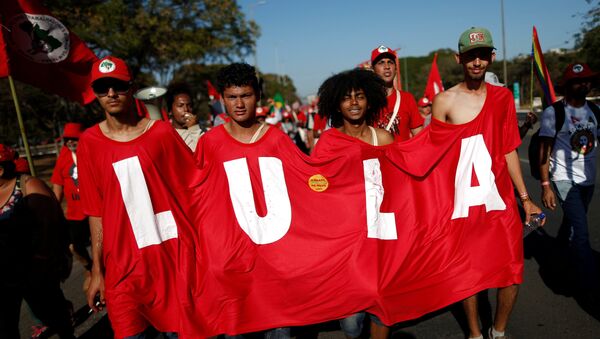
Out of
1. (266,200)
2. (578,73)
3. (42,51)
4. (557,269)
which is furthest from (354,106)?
(42,51)

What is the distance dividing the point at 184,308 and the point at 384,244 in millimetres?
1370

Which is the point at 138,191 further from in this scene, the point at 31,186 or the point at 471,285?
the point at 471,285

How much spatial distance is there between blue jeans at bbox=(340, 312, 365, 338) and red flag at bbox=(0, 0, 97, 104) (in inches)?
126

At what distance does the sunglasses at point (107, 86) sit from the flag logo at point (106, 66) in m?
0.07

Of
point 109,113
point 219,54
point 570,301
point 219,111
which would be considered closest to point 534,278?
point 570,301

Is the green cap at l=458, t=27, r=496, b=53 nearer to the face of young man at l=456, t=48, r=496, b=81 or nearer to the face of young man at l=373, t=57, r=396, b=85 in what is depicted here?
the face of young man at l=456, t=48, r=496, b=81

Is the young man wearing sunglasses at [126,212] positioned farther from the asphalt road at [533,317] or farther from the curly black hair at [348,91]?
the asphalt road at [533,317]

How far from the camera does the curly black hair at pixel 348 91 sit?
10.9 ft

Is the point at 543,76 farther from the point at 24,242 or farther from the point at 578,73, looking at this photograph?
the point at 24,242

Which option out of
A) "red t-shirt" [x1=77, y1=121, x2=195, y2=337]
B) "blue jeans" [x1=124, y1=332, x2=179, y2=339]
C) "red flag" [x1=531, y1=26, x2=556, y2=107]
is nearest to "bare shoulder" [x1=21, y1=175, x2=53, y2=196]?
"red t-shirt" [x1=77, y1=121, x2=195, y2=337]

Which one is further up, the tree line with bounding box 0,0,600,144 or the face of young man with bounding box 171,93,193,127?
the tree line with bounding box 0,0,600,144

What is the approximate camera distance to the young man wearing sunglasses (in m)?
2.73

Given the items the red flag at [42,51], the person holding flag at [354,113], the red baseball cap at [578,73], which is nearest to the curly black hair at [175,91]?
the red flag at [42,51]

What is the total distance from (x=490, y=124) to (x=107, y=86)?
2.59 meters
